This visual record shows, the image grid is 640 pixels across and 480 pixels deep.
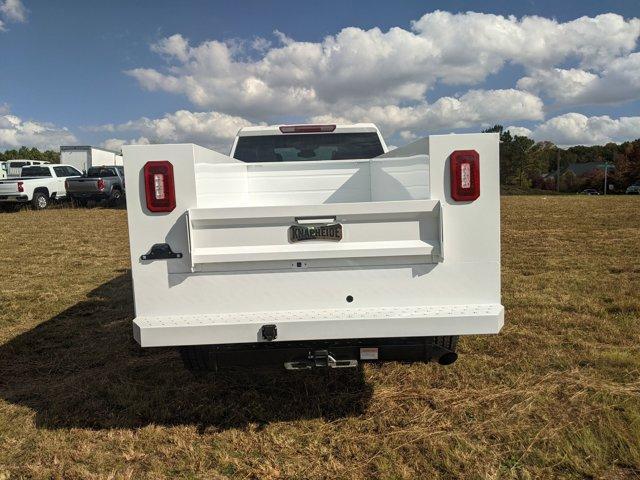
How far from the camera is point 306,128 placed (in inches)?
246

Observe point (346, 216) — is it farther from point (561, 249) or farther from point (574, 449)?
point (561, 249)

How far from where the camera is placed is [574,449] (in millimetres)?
2934

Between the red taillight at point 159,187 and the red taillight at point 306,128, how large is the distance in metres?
3.50

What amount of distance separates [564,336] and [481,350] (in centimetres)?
87

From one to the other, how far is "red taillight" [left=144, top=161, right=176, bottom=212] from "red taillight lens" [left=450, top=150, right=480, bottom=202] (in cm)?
156

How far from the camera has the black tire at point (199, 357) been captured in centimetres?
305

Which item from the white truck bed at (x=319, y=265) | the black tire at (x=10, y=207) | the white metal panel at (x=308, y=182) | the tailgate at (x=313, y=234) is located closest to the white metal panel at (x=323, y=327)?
the white truck bed at (x=319, y=265)

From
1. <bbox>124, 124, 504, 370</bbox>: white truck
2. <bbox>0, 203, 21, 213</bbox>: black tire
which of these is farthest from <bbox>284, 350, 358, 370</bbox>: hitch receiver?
<bbox>0, 203, 21, 213</bbox>: black tire

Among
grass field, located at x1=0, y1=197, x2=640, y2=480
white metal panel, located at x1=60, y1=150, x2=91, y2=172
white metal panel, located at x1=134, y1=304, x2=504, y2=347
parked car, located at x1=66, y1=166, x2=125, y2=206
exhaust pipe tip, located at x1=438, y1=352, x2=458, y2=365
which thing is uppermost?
white metal panel, located at x1=60, y1=150, x2=91, y2=172

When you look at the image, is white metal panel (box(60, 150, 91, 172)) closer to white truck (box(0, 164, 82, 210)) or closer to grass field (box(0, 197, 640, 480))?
white truck (box(0, 164, 82, 210))

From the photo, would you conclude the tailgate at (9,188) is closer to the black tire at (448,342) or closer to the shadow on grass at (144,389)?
the shadow on grass at (144,389)

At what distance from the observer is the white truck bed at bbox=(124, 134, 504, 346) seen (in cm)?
284

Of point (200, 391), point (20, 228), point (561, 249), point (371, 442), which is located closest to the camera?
point (371, 442)

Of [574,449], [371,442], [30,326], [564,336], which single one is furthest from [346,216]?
[30,326]
